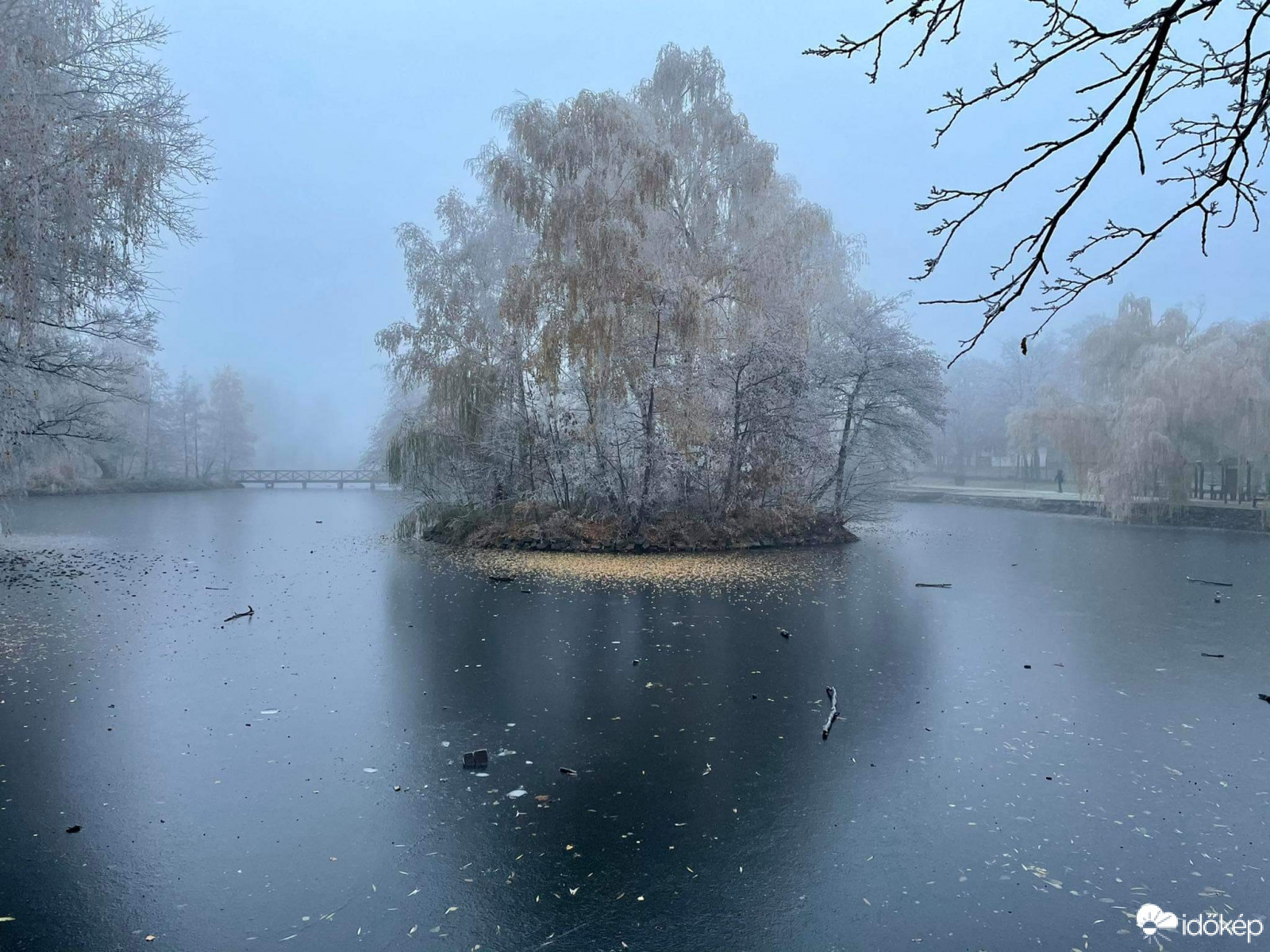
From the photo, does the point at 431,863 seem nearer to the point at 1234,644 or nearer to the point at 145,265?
the point at 1234,644

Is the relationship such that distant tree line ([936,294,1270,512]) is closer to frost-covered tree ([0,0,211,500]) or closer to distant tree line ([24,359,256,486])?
frost-covered tree ([0,0,211,500])

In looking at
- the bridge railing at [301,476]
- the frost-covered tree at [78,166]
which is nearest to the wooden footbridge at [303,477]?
the bridge railing at [301,476]

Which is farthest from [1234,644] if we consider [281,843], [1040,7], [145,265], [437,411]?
[437,411]

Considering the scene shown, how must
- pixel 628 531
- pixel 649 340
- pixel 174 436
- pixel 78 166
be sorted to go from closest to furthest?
1. pixel 78 166
2. pixel 649 340
3. pixel 628 531
4. pixel 174 436

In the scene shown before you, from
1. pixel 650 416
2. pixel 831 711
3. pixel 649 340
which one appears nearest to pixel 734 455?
pixel 650 416

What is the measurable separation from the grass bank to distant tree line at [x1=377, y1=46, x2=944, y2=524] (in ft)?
1.18

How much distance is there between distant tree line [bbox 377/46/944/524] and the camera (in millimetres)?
14758

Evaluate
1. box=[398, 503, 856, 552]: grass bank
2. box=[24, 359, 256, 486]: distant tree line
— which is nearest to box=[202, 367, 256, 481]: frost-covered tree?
box=[24, 359, 256, 486]: distant tree line

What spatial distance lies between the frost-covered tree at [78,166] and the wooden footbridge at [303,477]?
132 ft

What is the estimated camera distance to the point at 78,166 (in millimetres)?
6793

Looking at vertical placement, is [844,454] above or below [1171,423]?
below

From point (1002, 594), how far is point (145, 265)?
40.9 ft

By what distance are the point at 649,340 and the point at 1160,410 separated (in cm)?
1504

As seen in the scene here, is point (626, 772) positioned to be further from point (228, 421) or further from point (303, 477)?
point (303, 477)
